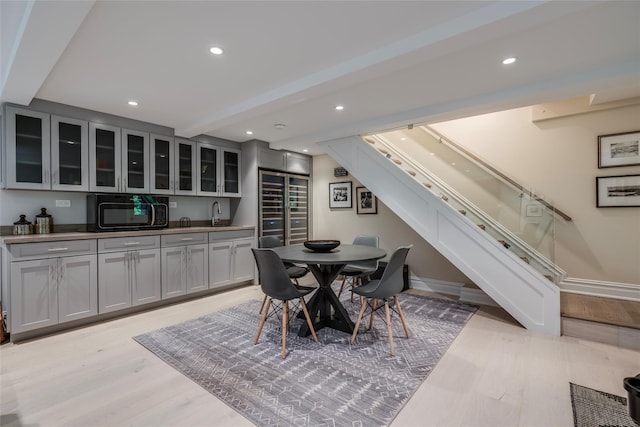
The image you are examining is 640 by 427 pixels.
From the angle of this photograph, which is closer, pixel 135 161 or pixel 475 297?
pixel 135 161

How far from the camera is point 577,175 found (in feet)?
12.0

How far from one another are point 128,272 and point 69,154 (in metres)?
1.50

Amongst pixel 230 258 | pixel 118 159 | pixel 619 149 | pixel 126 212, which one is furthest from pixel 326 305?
pixel 619 149

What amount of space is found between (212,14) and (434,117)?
2.58 metres

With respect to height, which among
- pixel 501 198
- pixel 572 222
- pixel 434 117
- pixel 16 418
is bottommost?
pixel 16 418

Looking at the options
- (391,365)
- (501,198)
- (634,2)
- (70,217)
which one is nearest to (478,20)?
(634,2)

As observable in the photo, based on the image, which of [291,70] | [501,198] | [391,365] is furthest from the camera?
[501,198]

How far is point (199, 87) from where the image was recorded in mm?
2861

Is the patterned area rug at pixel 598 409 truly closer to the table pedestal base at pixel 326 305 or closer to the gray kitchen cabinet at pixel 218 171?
the table pedestal base at pixel 326 305

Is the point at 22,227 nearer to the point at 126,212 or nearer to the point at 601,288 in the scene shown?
the point at 126,212

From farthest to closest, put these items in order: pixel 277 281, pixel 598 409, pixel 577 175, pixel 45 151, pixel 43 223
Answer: pixel 577 175
pixel 43 223
pixel 45 151
pixel 277 281
pixel 598 409

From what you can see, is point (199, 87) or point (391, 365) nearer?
point (391, 365)

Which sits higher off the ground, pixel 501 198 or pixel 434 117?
pixel 434 117

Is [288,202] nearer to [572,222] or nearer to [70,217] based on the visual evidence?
[70,217]
